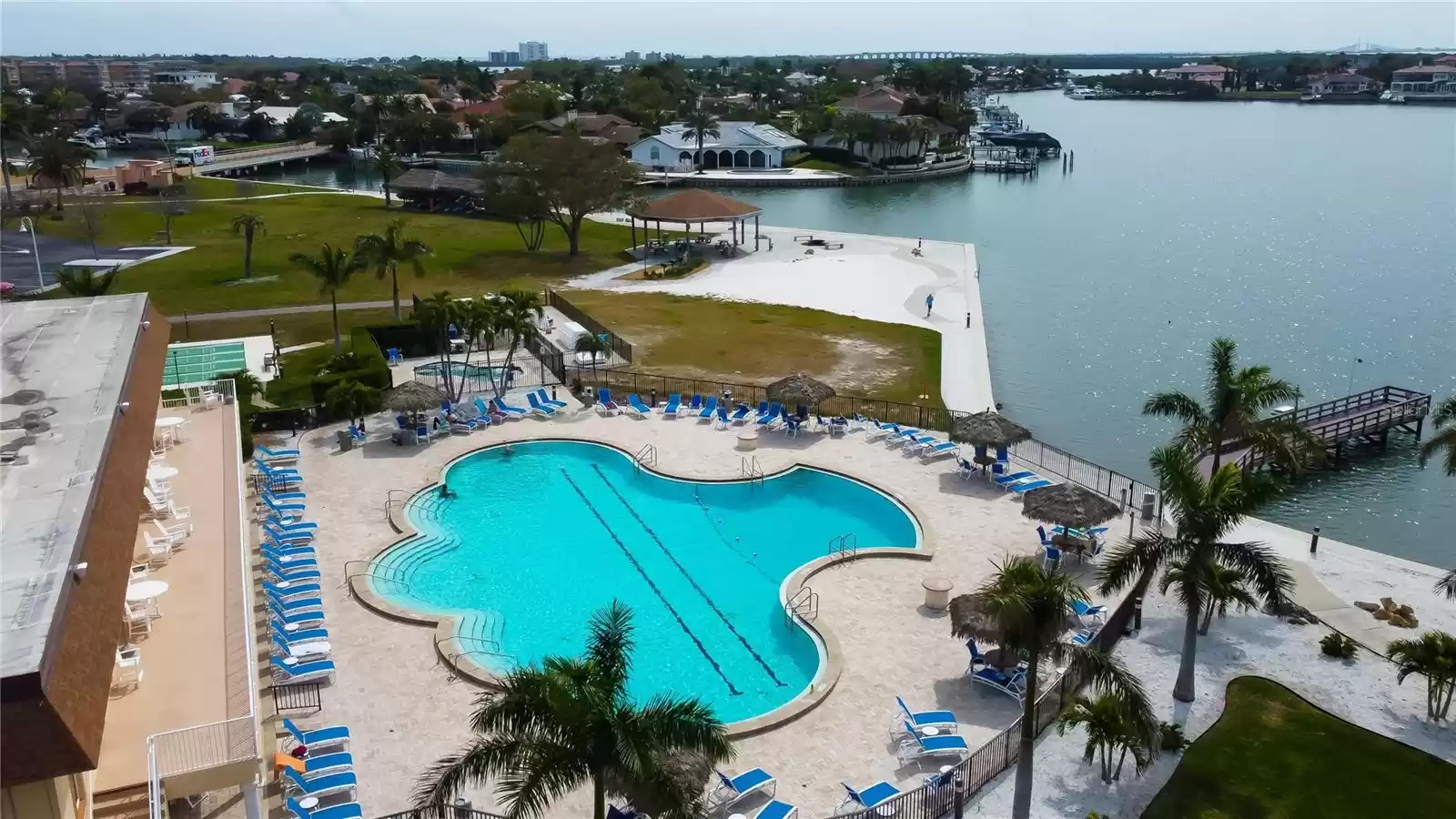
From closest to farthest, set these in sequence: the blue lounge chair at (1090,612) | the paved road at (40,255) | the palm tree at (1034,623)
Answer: the palm tree at (1034,623), the blue lounge chair at (1090,612), the paved road at (40,255)

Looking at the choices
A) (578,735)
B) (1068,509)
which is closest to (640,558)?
(1068,509)

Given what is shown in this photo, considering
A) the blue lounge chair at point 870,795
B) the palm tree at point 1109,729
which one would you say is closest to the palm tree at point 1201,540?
the palm tree at point 1109,729

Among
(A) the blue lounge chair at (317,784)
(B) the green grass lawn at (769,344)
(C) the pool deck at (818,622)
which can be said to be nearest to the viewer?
(A) the blue lounge chair at (317,784)

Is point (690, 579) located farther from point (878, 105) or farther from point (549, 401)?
point (878, 105)

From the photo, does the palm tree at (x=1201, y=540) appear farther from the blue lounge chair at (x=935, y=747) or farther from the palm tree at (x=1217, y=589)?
the blue lounge chair at (x=935, y=747)

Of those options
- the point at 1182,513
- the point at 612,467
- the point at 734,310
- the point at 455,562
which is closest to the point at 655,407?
the point at 612,467

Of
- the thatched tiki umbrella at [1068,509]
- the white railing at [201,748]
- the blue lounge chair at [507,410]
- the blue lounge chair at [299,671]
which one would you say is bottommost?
the blue lounge chair at [299,671]

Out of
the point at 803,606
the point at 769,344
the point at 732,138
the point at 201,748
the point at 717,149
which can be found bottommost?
the point at 803,606
